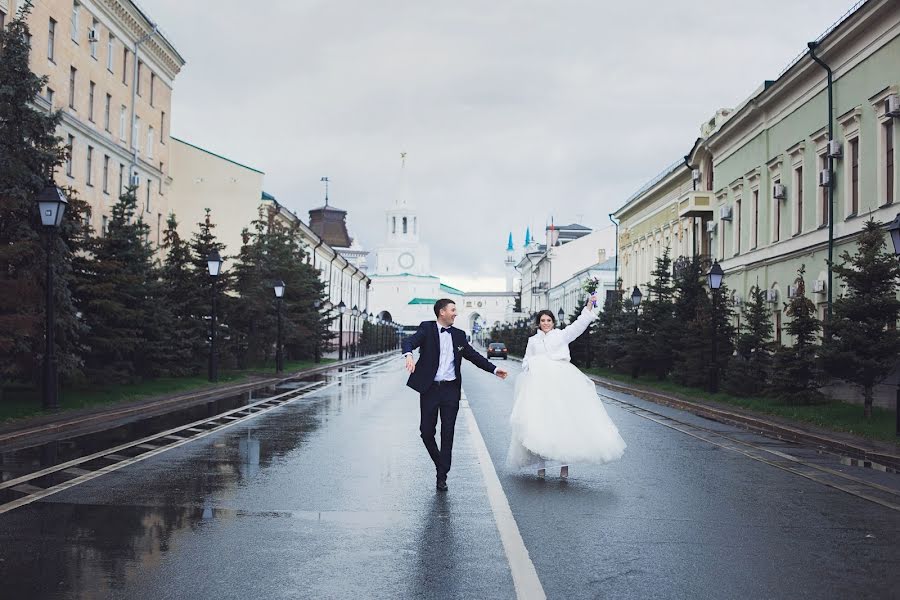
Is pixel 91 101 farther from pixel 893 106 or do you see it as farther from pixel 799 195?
pixel 893 106

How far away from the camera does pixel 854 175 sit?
91.7 ft

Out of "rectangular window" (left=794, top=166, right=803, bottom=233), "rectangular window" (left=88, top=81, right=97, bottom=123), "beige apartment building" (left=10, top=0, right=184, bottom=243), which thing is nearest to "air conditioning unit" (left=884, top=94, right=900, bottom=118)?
"rectangular window" (left=794, top=166, right=803, bottom=233)

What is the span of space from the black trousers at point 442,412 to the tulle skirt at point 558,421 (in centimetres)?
113

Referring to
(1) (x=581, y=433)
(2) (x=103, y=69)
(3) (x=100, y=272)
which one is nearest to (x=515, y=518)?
(1) (x=581, y=433)

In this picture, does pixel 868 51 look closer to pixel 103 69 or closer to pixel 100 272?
pixel 100 272

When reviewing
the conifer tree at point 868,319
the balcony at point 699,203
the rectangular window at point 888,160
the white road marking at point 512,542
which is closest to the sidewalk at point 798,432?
the conifer tree at point 868,319

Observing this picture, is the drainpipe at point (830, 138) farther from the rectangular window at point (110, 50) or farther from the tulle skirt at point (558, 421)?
the rectangular window at point (110, 50)

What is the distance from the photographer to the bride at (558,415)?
11.1 m

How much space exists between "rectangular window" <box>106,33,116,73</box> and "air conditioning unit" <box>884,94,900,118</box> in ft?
108

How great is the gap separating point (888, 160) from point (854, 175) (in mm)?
2457

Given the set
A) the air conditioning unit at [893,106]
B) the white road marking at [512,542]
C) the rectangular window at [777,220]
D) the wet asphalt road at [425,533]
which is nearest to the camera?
the white road marking at [512,542]

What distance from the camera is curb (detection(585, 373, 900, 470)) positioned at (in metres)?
14.5

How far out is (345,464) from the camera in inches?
498

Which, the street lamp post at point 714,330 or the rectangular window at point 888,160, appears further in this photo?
the street lamp post at point 714,330
